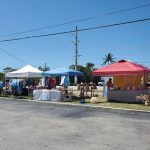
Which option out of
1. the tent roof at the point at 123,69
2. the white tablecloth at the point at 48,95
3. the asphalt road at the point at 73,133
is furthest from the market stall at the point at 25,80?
the asphalt road at the point at 73,133

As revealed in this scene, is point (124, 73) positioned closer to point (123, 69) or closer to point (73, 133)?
point (123, 69)

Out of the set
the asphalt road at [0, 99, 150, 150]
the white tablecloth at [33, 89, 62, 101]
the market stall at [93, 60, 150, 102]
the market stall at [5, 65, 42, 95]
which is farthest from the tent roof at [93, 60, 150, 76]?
the asphalt road at [0, 99, 150, 150]

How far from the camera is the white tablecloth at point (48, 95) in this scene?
23106 mm

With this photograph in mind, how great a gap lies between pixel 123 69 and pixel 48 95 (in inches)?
233

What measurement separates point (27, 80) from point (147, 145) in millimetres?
22295

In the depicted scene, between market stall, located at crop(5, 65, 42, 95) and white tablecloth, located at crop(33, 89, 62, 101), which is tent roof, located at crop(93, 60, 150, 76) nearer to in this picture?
white tablecloth, located at crop(33, 89, 62, 101)

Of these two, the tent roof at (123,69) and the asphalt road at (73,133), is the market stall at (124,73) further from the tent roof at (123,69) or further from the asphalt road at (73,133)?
the asphalt road at (73,133)

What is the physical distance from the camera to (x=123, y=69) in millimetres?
→ 21688

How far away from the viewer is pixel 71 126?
11508 millimetres

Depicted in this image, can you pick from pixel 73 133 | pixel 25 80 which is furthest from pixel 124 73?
pixel 73 133

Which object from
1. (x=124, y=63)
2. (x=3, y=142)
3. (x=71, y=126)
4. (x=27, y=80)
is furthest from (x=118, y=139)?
(x=27, y=80)

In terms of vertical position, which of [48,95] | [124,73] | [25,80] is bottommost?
[48,95]

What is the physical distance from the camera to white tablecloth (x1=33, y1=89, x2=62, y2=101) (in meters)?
23.1

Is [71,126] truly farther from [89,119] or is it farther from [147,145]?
[147,145]
